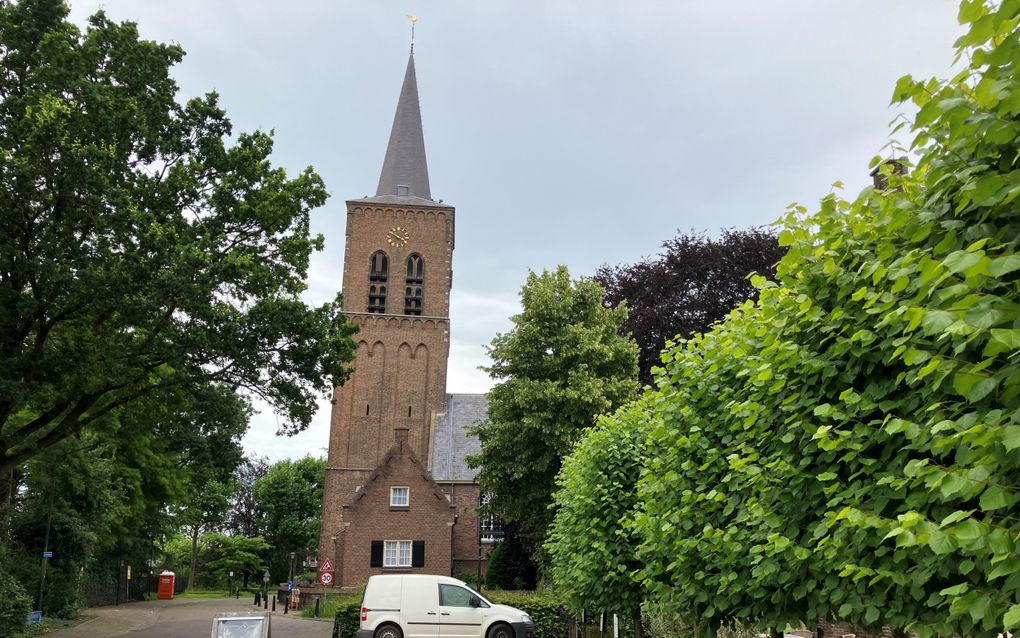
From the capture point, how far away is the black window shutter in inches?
1528

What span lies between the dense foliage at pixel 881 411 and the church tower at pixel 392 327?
39.3m

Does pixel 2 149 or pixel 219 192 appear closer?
pixel 2 149

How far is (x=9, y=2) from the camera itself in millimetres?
17375

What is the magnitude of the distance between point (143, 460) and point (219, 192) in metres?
24.0

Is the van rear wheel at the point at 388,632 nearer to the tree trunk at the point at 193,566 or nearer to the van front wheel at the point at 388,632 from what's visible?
the van front wheel at the point at 388,632

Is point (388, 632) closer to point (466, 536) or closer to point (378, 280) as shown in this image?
point (466, 536)

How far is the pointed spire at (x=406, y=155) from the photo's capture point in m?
52.2

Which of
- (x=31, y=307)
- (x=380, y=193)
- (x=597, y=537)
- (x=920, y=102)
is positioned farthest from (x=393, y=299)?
(x=920, y=102)

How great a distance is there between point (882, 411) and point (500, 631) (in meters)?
15.5

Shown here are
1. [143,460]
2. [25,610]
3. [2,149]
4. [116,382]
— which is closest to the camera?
[2,149]

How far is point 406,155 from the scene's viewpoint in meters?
52.9

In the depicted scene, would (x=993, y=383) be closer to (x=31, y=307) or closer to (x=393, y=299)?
(x=31, y=307)

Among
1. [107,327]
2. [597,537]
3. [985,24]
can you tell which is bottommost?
[597,537]

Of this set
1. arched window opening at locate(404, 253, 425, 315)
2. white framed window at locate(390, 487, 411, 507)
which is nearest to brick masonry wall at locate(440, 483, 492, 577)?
white framed window at locate(390, 487, 411, 507)
